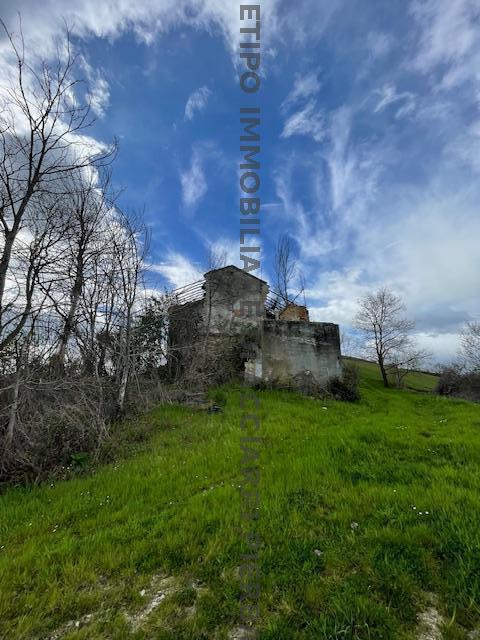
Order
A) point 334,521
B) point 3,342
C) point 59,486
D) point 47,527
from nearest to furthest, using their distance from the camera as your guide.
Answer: point 334,521, point 47,527, point 59,486, point 3,342

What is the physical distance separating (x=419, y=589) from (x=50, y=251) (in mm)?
7373

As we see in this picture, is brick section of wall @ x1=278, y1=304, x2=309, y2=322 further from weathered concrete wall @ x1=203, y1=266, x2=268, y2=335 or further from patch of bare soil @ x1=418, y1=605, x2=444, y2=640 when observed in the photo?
patch of bare soil @ x1=418, y1=605, x2=444, y2=640

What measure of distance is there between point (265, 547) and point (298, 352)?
11566 mm

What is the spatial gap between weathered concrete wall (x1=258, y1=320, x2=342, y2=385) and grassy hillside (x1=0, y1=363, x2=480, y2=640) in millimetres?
8401

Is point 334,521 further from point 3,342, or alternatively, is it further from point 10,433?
point 3,342

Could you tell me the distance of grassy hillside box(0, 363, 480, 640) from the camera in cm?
225

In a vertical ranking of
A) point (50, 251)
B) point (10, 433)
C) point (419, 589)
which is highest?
point (50, 251)

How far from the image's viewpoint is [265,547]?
3021 mm

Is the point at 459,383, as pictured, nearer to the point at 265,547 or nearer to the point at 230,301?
the point at 230,301

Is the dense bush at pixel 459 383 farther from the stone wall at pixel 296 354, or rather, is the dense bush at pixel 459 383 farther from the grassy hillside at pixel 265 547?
the grassy hillside at pixel 265 547

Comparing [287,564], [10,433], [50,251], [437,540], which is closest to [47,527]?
[10,433]

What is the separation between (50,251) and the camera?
6223mm

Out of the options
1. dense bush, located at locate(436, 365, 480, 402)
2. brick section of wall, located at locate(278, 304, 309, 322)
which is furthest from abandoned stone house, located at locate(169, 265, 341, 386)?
dense bush, located at locate(436, 365, 480, 402)

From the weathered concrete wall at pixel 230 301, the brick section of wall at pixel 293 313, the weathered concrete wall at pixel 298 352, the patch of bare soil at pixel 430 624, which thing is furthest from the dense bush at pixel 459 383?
the patch of bare soil at pixel 430 624
